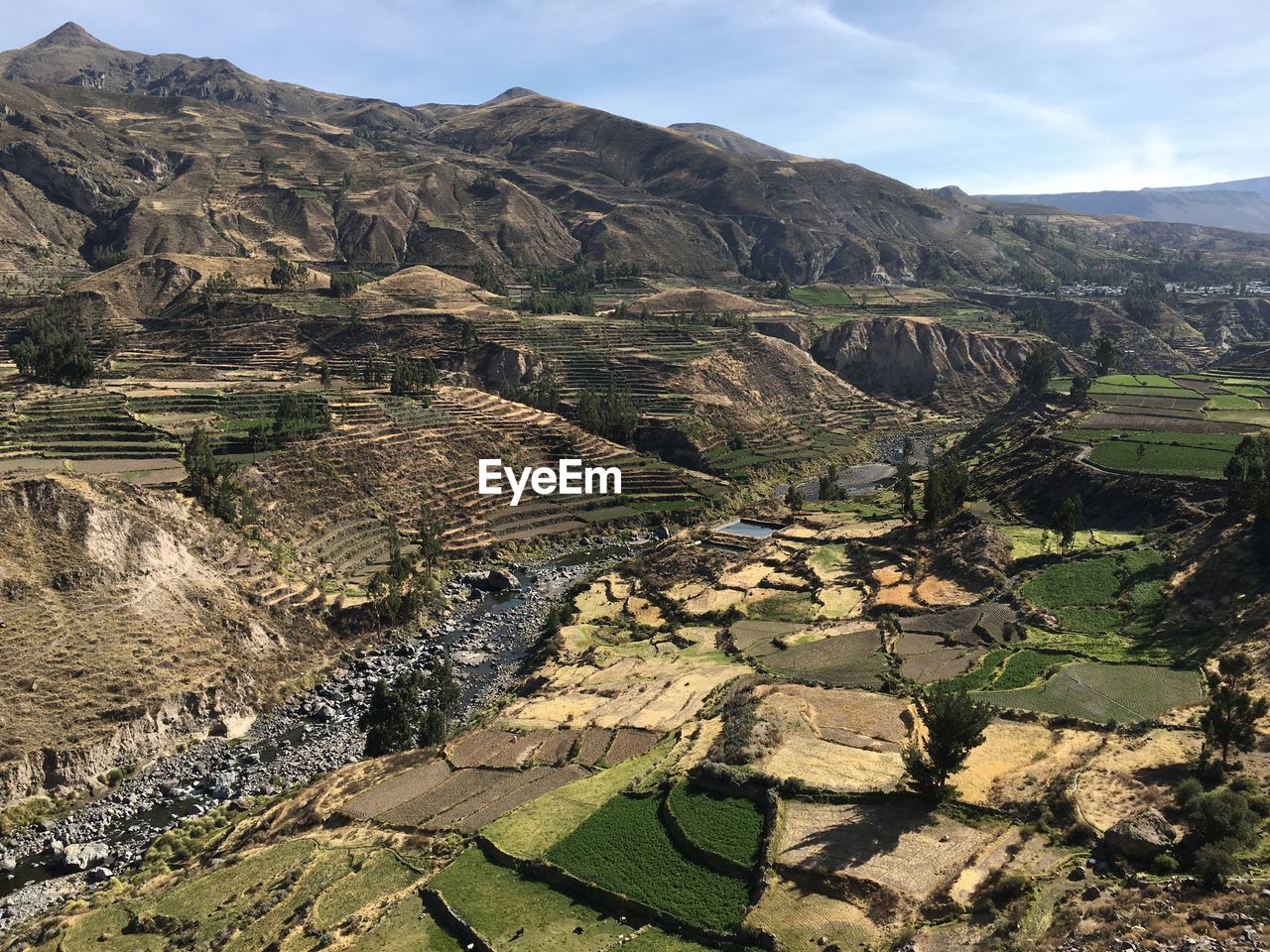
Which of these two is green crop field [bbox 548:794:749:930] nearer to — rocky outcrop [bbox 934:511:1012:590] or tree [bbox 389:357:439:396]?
rocky outcrop [bbox 934:511:1012:590]

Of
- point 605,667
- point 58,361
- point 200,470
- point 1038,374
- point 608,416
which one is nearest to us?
point 605,667

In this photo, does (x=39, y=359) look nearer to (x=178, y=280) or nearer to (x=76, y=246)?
(x=178, y=280)

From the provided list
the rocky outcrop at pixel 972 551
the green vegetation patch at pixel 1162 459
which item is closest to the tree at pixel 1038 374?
the green vegetation patch at pixel 1162 459

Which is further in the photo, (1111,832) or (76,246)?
(76,246)

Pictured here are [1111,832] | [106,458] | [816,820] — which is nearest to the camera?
[1111,832]

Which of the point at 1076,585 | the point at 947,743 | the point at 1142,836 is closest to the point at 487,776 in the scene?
the point at 947,743

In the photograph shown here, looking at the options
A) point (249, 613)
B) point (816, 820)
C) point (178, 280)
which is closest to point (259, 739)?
point (249, 613)

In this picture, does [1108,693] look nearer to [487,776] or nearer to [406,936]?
[487,776]
